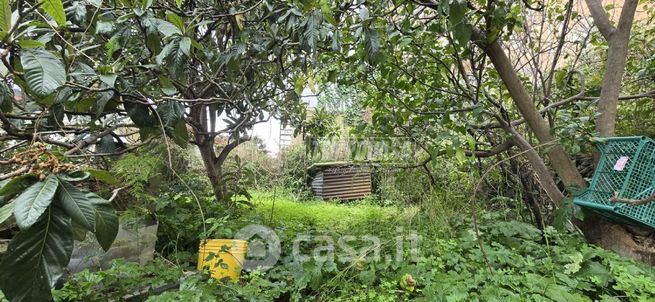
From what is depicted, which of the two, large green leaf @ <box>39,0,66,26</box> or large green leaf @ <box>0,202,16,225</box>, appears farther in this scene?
large green leaf @ <box>39,0,66,26</box>

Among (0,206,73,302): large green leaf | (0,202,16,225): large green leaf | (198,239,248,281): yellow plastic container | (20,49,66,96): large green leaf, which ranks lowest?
(198,239,248,281): yellow plastic container

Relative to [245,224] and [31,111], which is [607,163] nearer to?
[245,224]

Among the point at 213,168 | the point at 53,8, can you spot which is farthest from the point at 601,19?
the point at 213,168

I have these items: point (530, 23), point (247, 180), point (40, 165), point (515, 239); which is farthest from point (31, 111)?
point (530, 23)

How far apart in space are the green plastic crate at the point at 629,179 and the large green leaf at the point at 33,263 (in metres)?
1.91

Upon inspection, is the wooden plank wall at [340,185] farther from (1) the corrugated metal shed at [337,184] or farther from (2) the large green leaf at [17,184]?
(2) the large green leaf at [17,184]

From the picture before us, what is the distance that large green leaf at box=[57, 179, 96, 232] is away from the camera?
610 mm

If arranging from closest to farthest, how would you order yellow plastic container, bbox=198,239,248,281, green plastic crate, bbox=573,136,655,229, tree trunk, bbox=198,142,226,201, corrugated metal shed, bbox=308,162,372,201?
1. green plastic crate, bbox=573,136,655,229
2. yellow plastic container, bbox=198,239,248,281
3. tree trunk, bbox=198,142,226,201
4. corrugated metal shed, bbox=308,162,372,201

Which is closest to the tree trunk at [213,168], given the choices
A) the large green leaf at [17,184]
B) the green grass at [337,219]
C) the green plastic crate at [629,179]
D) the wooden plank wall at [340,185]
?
the green grass at [337,219]

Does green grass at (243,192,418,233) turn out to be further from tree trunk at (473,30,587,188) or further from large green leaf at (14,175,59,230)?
large green leaf at (14,175,59,230)

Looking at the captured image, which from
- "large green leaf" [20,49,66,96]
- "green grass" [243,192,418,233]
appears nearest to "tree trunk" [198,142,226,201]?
"green grass" [243,192,418,233]

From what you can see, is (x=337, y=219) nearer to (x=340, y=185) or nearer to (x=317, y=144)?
(x=317, y=144)

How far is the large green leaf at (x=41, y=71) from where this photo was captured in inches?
28.8

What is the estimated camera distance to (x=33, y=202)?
57 centimetres
